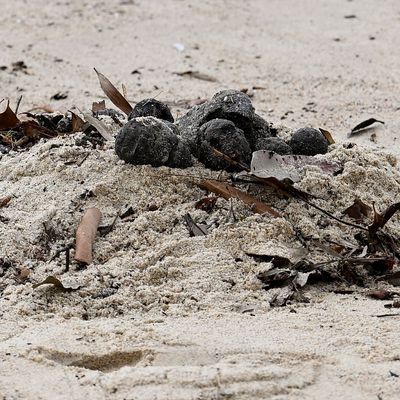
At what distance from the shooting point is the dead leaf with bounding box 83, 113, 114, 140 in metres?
3.55

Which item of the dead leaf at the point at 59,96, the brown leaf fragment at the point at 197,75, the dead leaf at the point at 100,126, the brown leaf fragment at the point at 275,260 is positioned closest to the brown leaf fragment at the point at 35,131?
the dead leaf at the point at 100,126

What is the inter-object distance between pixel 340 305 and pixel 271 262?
303 millimetres

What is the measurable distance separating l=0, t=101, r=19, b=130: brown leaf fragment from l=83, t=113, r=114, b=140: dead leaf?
1.45 ft

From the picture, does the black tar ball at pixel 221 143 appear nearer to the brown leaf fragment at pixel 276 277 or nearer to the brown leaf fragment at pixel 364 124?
the brown leaf fragment at pixel 276 277

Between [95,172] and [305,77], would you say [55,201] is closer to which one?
[95,172]

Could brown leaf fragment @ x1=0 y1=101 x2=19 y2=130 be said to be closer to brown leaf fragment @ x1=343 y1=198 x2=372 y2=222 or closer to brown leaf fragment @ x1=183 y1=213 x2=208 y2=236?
brown leaf fragment @ x1=183 y1=213 x2=208 y2=236

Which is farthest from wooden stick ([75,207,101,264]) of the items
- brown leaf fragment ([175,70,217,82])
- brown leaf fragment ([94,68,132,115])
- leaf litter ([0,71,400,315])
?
brown leaf fragment ([175,70,217,82])

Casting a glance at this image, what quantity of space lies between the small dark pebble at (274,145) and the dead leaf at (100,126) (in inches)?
25.3

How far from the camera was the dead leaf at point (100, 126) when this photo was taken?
140 inches

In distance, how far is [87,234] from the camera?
2982mm

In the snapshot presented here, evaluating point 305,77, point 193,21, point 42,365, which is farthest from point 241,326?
point 193,21

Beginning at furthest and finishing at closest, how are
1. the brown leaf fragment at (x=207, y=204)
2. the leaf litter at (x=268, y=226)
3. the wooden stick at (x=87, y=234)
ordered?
the brown leaf fragment at (x=207, y=204) < the wooden stick at (x=87, y=234) < the leaf litter at (x=268, y=226)

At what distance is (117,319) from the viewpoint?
8.48 feet

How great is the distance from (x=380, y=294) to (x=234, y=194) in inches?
27.7
